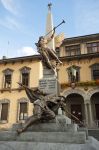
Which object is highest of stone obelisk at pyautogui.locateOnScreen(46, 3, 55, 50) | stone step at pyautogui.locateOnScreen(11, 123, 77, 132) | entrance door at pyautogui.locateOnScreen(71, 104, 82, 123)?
stone obelisk at pyautogui.locateOnScreen(46, 3, 55, 50)

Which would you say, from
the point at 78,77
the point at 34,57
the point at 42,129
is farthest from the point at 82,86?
the point at 42,129

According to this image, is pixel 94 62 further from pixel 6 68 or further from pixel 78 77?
pixel 6 68

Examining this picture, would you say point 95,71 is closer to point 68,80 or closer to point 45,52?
point 68,80

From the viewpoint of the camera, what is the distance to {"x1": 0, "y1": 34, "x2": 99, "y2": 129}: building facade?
22.7 m

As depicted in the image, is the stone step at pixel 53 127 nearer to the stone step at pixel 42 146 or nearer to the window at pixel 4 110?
the stone step at pixel 42 146

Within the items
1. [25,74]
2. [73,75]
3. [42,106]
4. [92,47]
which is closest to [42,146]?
[42,106]

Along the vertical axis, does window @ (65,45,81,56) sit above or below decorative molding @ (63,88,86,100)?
above

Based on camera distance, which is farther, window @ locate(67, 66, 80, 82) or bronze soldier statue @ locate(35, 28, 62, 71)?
window @ locate(67, 66, 80, 82)

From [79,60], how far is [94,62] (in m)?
1.93

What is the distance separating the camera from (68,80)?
79.5 feet

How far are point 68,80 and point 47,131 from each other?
18837mm

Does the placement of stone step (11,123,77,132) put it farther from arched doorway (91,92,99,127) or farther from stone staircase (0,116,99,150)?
arched doorway (91,92,99,127)

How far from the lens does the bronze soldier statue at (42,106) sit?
18.6 feet

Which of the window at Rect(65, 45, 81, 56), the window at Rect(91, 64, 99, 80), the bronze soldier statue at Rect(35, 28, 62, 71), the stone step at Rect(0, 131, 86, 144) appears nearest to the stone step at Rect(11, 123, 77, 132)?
the stone step at Rect(0, 131, 86, 144)
